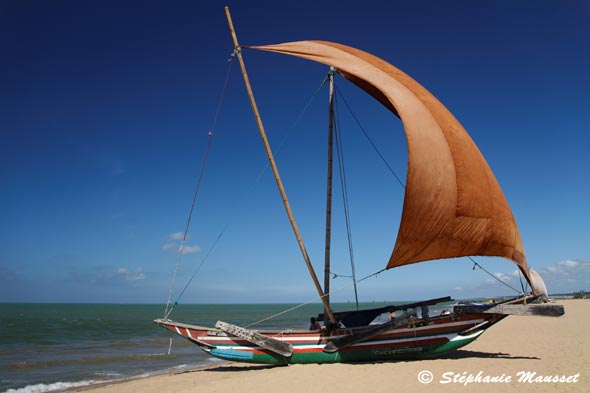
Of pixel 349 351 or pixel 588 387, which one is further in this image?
pixel 349 351

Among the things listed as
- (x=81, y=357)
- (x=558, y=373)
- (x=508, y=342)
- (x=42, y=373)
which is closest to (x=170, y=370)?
(x=42, y=373)

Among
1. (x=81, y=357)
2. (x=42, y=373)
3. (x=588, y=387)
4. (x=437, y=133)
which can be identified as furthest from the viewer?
(x=81, y=357)

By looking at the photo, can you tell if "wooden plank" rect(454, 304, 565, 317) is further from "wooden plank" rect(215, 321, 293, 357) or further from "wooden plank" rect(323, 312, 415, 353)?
"wooden plank" rect(215, 321, 293, 357)

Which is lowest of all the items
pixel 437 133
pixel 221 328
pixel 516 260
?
pixel 221 328

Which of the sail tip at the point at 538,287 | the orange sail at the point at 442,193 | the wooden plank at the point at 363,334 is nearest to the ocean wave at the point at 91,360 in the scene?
the wooden plank at the point at 363,334

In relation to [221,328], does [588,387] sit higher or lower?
lower

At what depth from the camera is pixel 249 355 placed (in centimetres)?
1262

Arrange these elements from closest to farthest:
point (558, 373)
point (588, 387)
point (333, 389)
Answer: point (588, 387) → point (333, 389) → point (558, 373)

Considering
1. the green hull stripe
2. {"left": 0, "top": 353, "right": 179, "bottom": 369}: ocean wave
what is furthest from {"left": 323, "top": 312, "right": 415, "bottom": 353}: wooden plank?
{"left": 0, "top": 353, "right": 179, "bottom": 369}: ocean wave

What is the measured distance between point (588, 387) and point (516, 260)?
4.26 metres

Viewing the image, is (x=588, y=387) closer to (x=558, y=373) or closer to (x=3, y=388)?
(x=558, y=373)

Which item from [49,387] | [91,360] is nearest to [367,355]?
[49,387]

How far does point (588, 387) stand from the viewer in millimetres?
8852
